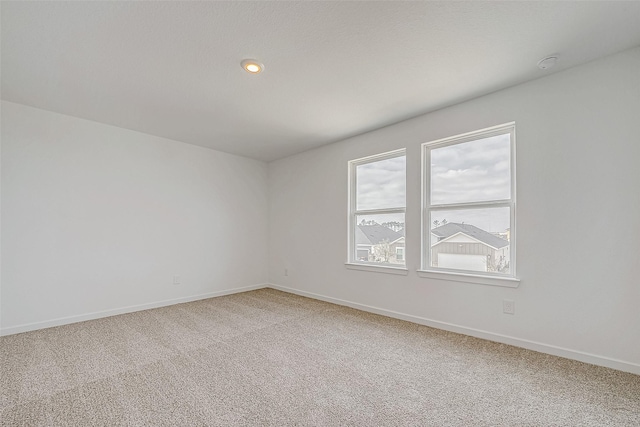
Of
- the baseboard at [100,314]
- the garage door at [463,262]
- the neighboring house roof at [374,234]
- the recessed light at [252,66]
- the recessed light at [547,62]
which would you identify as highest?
the recessed light at [547,62]

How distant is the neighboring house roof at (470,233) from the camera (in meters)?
2.85

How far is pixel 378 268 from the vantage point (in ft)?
12.2

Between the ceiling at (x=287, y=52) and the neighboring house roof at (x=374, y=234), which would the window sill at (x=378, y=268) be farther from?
the ceiling at (x=287, y=52)

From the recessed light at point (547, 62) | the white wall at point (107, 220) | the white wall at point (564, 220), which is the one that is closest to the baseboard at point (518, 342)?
the white wall at point (564, 220)

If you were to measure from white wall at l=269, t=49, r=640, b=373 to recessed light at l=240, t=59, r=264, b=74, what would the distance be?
1.95 metres

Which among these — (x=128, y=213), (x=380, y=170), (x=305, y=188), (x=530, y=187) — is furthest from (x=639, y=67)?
(x=128, y=213)

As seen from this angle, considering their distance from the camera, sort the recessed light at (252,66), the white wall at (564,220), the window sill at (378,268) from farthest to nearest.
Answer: the window sill at (378,268) < the recessed light at (252,66) < the white wall at (564,220)

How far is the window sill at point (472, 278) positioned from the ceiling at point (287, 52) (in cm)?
184

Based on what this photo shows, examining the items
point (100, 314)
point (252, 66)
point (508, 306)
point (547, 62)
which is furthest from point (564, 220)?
point (100, 314)

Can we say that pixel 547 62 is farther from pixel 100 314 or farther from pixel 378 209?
pixel 100 314

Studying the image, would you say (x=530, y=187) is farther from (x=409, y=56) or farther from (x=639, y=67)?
(x=409, y=56)

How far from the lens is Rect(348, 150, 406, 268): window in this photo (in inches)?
145

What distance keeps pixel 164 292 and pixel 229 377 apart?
2556 mm

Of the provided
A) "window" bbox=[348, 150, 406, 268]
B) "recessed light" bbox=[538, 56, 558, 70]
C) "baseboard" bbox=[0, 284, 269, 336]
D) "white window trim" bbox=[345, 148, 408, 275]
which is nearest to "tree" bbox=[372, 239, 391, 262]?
"window" bbox=[348, 150, 406, 268]
